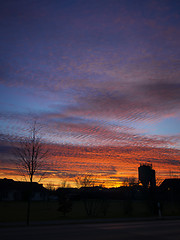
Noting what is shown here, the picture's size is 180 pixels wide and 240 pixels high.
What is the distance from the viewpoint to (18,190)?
79.5m

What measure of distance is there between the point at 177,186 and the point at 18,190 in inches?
1776

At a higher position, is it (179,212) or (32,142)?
(32,142)

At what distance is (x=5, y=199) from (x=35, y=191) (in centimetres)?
914

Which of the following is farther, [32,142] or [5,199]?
[5,199]

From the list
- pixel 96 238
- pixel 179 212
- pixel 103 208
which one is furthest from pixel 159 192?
pixel 96 238

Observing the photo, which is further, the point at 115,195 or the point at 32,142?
the point at 115,195

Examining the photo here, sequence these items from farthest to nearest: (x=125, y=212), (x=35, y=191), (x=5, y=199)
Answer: (x=35, y=191) < (x=5, y=199) < (x=125, y=212)

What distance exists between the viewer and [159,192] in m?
34.2

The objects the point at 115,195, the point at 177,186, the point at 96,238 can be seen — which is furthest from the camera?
the point at 115,195

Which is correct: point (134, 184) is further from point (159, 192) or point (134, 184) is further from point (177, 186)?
point (177, 186)

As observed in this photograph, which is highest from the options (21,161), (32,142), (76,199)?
(32,142)

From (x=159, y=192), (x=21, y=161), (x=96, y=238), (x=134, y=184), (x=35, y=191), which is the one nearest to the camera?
(x=96, y=238)

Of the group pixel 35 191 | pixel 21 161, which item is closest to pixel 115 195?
pixel 35 191

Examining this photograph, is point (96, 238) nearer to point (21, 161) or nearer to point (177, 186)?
point (21, 161)
